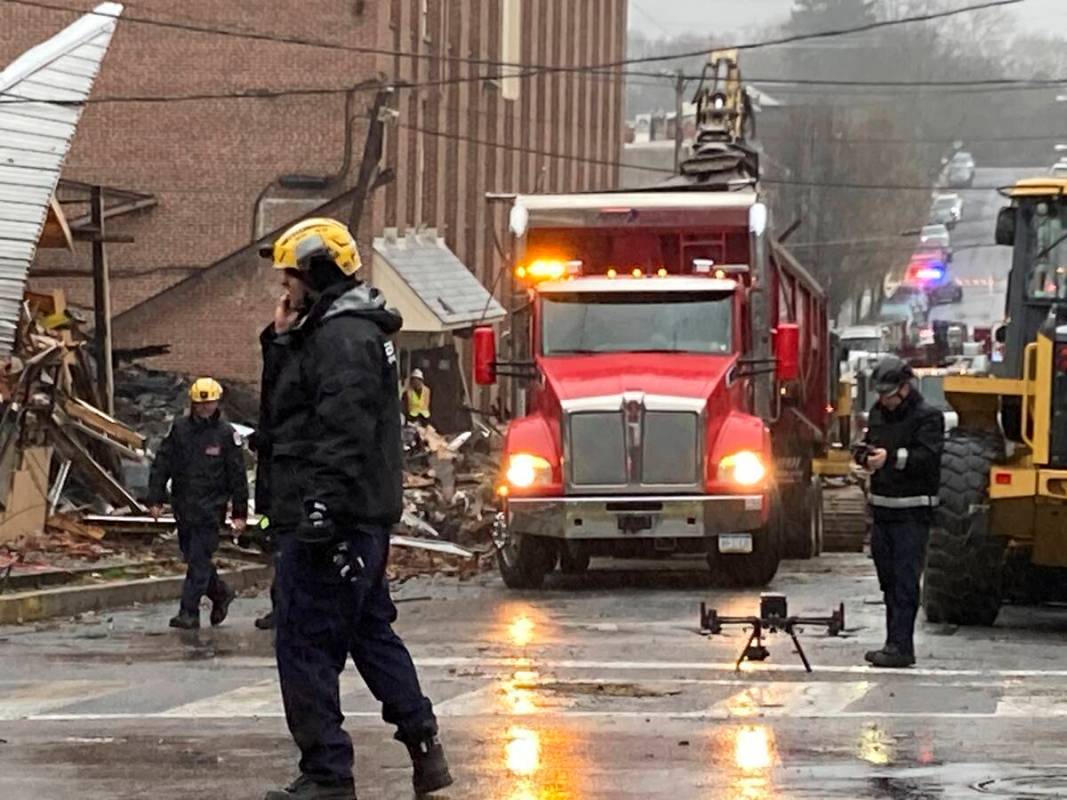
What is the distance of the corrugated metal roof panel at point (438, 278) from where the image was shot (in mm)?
41938

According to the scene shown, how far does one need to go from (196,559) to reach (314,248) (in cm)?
887

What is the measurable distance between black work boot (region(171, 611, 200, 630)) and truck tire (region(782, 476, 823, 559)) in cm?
975

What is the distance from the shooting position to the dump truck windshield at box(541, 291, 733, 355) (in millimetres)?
20641

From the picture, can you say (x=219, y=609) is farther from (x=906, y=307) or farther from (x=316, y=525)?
(x=906, y=307)

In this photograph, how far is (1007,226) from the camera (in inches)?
667

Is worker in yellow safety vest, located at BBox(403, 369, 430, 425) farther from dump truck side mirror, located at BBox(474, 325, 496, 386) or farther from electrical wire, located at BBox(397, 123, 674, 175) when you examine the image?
dump truck side mirror, located at BBox(474, 325, 496, 386)

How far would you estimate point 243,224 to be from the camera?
40531mm

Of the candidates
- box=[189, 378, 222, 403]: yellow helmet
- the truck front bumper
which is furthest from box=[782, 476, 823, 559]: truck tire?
box=[189, 378, 222, 403]: yellow helmet

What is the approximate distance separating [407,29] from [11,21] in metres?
7.20

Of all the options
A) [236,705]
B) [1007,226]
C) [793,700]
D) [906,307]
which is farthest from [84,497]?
[906,307]

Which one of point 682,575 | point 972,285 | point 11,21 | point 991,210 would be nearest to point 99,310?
point 682,575

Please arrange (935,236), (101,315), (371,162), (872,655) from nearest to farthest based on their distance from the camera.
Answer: (872,655) < (101,315) < (371,162) < (935,236)

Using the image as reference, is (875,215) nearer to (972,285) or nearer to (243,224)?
(972,285)

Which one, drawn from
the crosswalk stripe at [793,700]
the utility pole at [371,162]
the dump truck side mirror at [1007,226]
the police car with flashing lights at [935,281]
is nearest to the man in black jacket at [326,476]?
the crosswalk stripe at [793,700]
